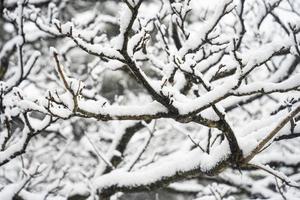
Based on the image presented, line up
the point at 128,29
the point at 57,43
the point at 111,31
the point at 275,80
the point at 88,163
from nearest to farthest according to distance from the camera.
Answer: the point at 128,29 < the point at 275,80 < the point at 88,163 < the point at 57,43 < the point at 111,31

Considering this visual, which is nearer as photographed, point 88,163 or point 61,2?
point 61,2

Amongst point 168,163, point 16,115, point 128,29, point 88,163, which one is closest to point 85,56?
point 88,163

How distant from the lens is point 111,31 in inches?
495

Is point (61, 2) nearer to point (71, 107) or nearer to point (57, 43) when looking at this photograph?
point (71, 107)

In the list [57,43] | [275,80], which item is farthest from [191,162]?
[57,43]

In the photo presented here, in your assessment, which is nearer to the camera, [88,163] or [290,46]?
[290,46]

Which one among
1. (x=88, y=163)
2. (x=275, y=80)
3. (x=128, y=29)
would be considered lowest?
(x=128, y=29)

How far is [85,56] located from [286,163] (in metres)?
10.3

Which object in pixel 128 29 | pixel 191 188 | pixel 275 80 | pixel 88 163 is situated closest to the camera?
pixel 128 29

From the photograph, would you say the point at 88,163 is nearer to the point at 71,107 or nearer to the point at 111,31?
the point at 111,31

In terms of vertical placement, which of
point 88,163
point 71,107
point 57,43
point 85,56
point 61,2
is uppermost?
point 85,56

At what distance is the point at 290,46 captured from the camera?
9.36 feet

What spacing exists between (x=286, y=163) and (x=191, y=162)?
1.73 meters

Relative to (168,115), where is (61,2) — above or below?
above
